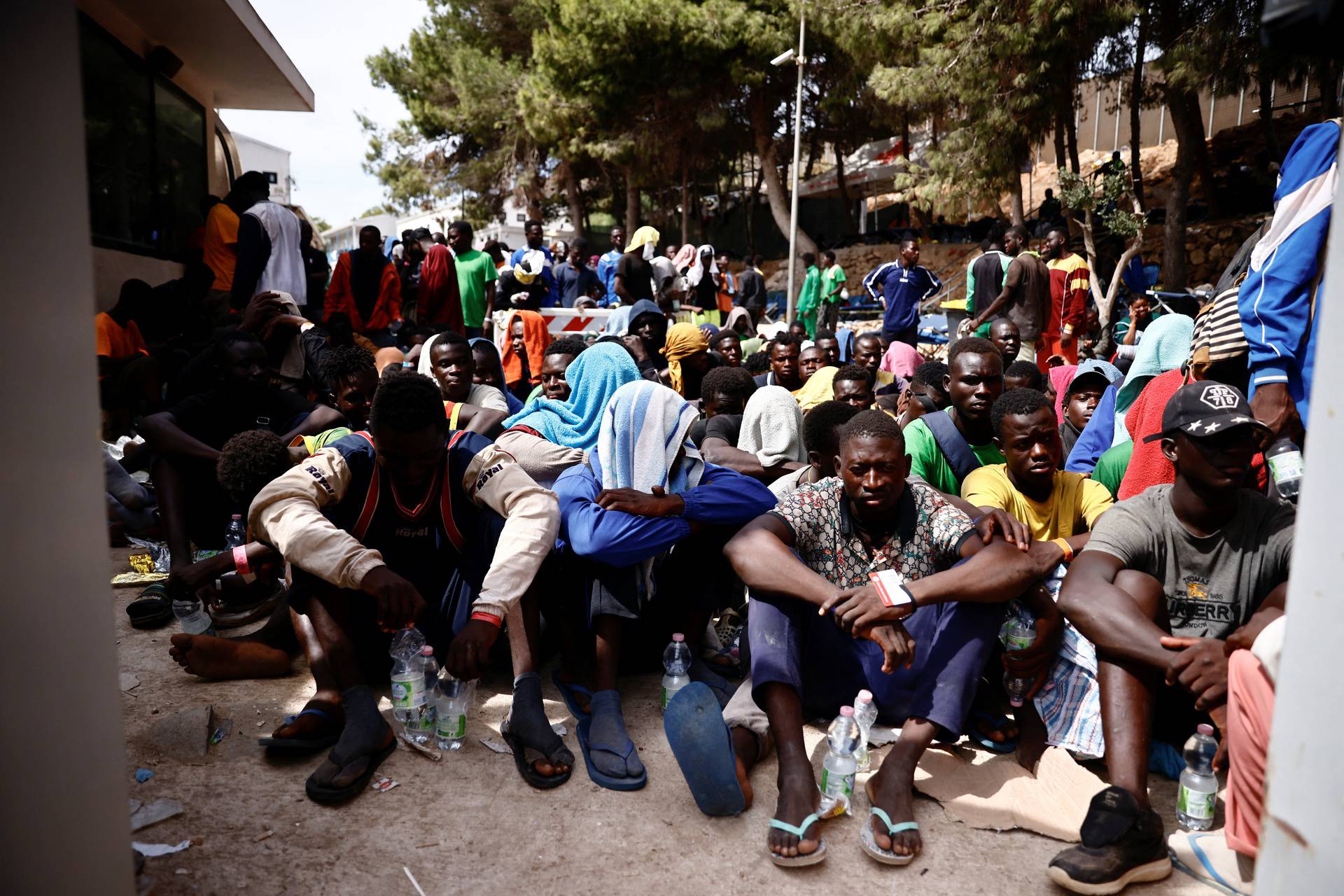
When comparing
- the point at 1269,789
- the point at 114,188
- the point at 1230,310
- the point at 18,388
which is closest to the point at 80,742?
the point at 18,388

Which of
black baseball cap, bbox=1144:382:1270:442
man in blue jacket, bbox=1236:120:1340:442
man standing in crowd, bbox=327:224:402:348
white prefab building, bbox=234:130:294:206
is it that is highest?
white prefab building, bbox=234:130:294:206

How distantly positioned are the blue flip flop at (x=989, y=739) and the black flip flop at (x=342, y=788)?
2132 mm

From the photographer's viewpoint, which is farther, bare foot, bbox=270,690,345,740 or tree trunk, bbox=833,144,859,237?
tree trunk, bbox=833,144,859,237

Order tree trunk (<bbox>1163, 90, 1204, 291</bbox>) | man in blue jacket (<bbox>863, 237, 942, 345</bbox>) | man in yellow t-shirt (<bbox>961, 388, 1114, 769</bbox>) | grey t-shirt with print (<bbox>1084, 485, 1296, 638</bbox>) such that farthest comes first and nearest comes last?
tree trunk (<bbox>1163, 90, 1204, 291</bbox>), man in blue jacket (<bbox>863, 237, 942, 345</bbox>), man in yellow t-shirt (<bbox>961, 388, 1114, 769</bbox>), grey t-shirt with print (<bbox>1084, 485, 1296, 638</bbox>)

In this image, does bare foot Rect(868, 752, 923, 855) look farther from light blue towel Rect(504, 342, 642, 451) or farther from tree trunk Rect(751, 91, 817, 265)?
tree trunk Rect(751, 91, 817, 265)

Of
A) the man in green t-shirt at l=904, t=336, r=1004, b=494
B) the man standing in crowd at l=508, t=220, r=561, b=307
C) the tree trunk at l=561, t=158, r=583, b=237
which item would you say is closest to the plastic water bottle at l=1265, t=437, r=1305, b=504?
the man in green t-shirt at l=904, t=336, r=1004, b=494

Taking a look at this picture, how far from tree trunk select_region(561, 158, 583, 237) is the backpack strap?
21.7m

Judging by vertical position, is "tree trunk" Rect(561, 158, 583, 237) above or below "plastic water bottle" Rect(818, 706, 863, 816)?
above

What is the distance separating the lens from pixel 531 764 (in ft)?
9.80

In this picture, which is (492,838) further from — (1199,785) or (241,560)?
(1199,785)

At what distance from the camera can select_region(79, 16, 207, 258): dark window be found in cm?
674

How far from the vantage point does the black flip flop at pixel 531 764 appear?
2.92 m

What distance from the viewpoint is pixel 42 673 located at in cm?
159

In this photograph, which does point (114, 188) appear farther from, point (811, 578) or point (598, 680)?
point (811, 578)
